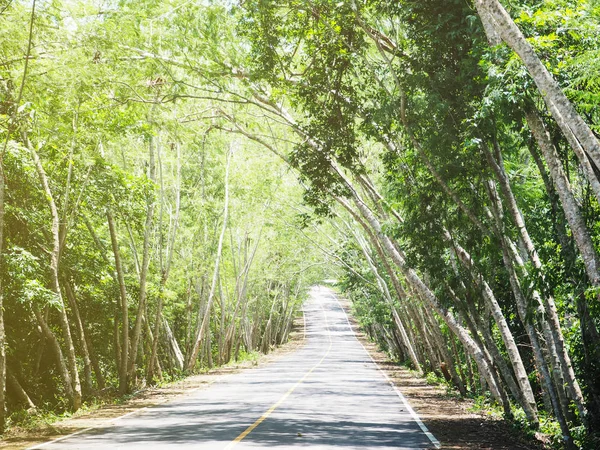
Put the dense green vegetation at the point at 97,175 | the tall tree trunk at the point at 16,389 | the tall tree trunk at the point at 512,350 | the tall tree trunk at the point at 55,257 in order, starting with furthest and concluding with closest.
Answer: the tall tree trunk at the point at 16,389 < the tall tree trunk at the point at 55,257 < the dense green vegetation at the point at 97,175 < the tall tree trunk at the point at 512,350

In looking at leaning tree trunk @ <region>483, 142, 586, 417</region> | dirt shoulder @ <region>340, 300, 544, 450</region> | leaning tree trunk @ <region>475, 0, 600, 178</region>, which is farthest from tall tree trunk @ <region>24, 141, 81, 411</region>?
leaning tree trunk @ <region>475, 0, 600, 178</region>

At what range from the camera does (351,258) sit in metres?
37.6

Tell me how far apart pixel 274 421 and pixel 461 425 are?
12.8 ft

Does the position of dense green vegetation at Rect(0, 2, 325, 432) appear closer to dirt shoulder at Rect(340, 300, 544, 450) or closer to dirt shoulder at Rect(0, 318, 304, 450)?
dirt shoulder at Rect(0, 318, 304, 450)

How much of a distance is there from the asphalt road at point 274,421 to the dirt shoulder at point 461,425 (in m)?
0.39

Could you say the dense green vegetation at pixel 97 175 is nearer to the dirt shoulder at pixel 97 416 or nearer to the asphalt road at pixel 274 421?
the dirt shoulder at pixel 97 416

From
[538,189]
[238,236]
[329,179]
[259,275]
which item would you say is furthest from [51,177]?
[259,275]

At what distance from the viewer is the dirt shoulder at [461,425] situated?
36.4ft

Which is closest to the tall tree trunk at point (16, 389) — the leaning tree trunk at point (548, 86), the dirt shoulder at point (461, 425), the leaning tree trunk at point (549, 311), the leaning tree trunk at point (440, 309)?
the dirt shoulder at point (461, 425)

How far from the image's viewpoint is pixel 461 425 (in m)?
13.6

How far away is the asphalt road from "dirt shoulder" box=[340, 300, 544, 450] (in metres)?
0.39

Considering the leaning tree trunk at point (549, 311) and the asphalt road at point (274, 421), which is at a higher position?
the leaning tree trunk at point (549, 311)

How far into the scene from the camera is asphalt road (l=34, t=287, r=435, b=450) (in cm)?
1086

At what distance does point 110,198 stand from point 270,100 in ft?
19.5
